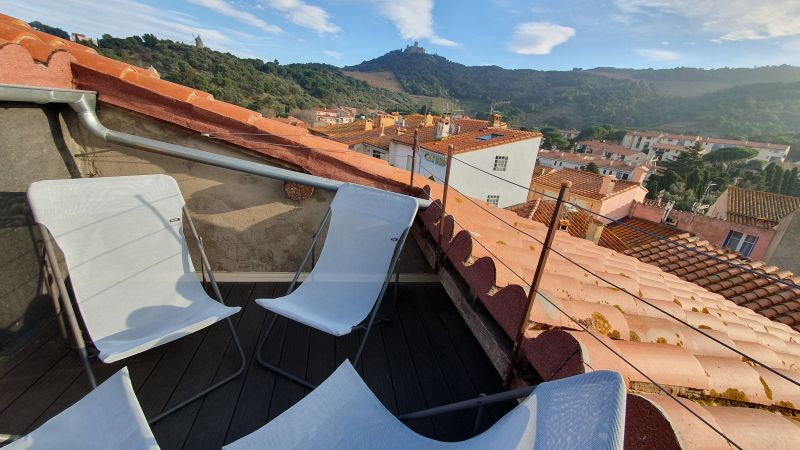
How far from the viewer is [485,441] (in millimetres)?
1047

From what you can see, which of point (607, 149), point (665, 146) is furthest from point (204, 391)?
point (665, 146)

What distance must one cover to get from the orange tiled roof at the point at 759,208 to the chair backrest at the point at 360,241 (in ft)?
66.6

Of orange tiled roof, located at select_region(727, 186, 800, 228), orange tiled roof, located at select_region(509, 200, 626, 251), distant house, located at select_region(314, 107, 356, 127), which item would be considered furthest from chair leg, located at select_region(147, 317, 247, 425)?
distant house, located at select_region(314, 107, 356, 127)

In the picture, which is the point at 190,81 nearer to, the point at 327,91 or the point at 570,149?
the point at 327,91

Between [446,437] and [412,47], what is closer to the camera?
[446,437]

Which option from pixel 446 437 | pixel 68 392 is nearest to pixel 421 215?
pixel 446 437

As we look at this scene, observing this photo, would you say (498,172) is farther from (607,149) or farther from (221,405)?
(607,149)

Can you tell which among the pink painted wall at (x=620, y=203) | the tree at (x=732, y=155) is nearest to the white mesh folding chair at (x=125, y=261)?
the pink painted wall at (x=620, y=203)

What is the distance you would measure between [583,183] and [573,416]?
22.2 m

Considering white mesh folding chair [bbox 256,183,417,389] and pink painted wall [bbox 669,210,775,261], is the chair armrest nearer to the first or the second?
white mesh folding chair [bbox 256,183,417,389]

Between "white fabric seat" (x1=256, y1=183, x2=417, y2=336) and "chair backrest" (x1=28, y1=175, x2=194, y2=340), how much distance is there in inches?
32.2

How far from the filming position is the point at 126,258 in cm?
211

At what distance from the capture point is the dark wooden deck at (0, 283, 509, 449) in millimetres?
1667

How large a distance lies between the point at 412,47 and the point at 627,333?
139 metres
